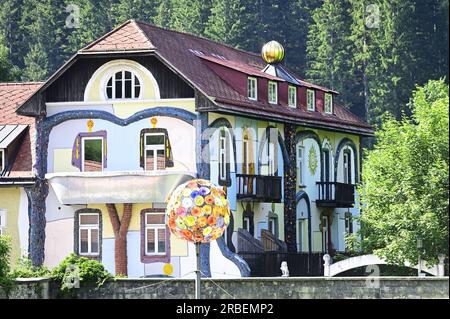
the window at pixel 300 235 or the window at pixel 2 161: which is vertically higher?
the window at pixel 2 161

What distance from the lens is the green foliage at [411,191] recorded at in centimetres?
5638

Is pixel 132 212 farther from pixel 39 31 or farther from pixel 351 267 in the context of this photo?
pixel 39 31

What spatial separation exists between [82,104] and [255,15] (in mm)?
34287

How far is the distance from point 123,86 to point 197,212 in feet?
56.6

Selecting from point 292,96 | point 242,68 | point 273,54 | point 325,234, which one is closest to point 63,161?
point 242,68

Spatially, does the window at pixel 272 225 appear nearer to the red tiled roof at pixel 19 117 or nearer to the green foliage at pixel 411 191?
the green foliage at pixel 411 191

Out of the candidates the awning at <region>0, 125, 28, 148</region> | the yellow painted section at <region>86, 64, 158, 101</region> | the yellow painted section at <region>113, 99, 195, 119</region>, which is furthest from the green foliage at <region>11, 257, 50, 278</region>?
the yellow painted section at <region>86, 64, 158, 101</region>

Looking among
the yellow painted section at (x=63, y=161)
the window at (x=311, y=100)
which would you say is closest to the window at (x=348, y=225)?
the window at (x=311, y=100)

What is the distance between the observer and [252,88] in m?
62.3

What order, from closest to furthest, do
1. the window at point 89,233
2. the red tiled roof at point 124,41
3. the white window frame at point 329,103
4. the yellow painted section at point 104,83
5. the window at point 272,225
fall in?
the red tiled roof at point 124,41, the yellow painted section at point 104,83, the window at point 89,233, the window at point 272,225, the white window frame at point 329,103

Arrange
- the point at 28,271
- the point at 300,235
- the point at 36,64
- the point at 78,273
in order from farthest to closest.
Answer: the point at 36,64 < the point at 300,235 < the point at 28,271 < the point at 78,273

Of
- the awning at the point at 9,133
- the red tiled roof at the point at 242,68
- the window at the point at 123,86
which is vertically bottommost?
the awning at the point at 9,133

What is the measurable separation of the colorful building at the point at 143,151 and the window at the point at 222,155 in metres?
0.05

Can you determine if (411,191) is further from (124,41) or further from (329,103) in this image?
(329,103)
